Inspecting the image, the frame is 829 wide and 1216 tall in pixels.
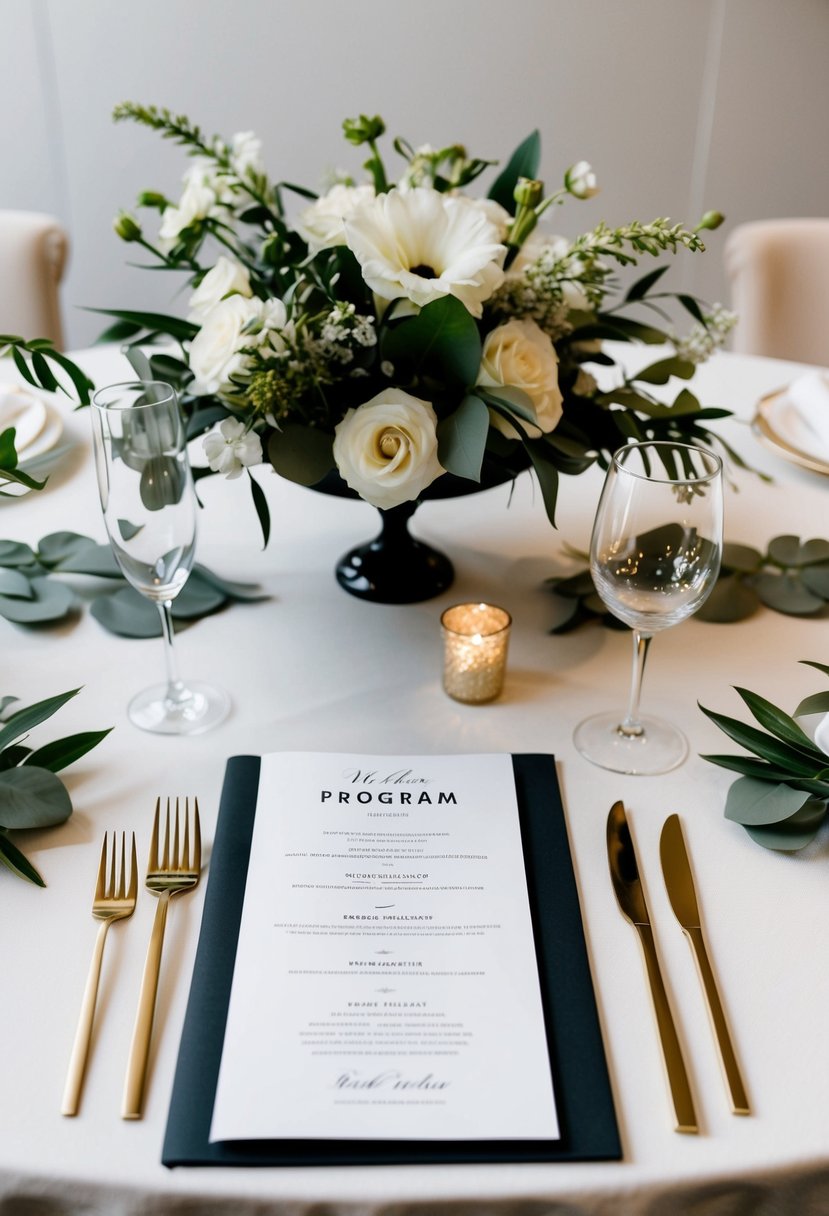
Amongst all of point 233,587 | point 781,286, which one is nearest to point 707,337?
point 233,587

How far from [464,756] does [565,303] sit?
1.38 ft

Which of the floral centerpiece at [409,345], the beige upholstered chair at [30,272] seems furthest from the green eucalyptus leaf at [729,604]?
the beige upholstered chair at [30,272]

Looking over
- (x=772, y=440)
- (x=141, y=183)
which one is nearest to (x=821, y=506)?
(x=772, y=440)

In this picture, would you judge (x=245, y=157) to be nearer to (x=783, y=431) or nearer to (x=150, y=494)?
(x=150, y=494)

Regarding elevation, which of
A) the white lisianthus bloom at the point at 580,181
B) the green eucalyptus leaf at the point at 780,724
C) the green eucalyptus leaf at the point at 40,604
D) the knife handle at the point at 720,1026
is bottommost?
the knife handle at the point at 720,1026

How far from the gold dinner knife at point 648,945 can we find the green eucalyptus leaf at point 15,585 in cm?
62

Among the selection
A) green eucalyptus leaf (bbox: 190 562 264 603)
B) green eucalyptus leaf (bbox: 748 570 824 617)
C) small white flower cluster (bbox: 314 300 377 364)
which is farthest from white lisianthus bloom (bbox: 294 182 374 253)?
green eucalyptus leaf (bbox: 748 570 824 617)

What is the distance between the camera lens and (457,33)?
9.36 ft

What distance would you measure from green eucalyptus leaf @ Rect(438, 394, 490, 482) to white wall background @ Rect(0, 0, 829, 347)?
6.95 feet

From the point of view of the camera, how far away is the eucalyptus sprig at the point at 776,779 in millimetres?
820

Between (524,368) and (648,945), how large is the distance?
477 millimetres

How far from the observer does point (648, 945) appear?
2.39 ft

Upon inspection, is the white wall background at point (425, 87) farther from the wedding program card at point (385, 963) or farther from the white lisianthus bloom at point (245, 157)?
the wedding program card at point (385, 963)

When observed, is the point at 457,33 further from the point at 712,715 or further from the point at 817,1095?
the point at 817,1095
